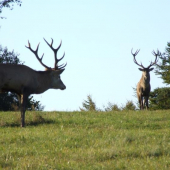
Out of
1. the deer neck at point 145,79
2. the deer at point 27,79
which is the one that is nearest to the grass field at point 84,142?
the deer at point 27,79

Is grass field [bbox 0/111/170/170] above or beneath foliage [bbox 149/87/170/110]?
beneath

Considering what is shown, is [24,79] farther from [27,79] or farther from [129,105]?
[129,105]

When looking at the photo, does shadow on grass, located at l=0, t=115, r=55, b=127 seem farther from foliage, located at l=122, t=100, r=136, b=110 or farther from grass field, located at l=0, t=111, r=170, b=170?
foliage, located at l=122, t=100, r=136, b=110

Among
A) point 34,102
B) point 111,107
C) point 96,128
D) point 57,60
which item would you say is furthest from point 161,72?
point 96,128

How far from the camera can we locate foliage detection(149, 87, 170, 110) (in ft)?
126

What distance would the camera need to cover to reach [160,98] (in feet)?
128

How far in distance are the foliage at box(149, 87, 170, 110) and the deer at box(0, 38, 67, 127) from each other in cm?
2019

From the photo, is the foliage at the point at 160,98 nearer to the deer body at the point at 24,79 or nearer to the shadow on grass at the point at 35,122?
the deer body at the point at 24,79

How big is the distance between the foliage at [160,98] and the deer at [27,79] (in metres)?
20.2

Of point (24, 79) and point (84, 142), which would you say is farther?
point (24, 79)

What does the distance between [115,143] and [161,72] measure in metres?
30.1

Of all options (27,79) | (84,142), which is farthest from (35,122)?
(84,142)

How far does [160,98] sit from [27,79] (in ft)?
74.2

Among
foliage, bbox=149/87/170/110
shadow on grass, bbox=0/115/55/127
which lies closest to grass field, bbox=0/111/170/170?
shadow on grass, bbox=0/115/55/127
